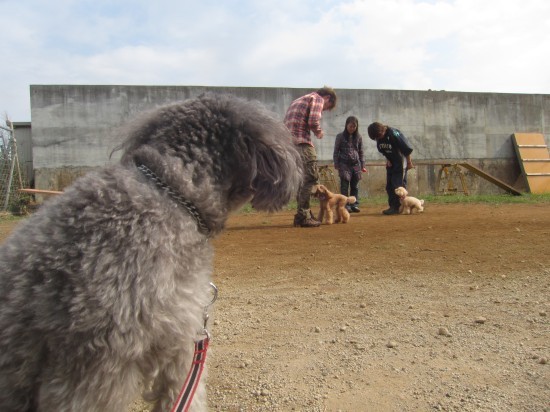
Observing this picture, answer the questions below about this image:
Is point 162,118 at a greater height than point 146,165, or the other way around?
point 162,118

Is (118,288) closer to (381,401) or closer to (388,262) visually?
(381,401)

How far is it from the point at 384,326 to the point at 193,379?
6.00ft

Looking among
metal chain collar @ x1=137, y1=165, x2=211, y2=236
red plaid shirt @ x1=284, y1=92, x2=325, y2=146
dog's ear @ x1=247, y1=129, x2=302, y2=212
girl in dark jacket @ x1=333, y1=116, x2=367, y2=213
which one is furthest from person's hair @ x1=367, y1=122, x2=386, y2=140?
metal chain collar @ x1=137, y1=165, x2=211, y2=236

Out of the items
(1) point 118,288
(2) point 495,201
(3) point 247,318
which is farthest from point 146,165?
(2) point 495,201

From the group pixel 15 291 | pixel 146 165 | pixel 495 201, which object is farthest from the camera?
pixel 495 201

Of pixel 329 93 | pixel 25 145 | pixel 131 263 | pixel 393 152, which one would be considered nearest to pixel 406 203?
pixel 393 152

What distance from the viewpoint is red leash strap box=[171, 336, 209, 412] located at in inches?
61.4

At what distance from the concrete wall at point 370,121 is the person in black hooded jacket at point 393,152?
4.53 m

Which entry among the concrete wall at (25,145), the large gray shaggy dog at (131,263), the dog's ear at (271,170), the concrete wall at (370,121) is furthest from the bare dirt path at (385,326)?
the concrete wall at (25,145)

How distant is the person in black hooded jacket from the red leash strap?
27.3ft

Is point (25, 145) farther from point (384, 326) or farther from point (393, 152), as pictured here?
point (384, 326)

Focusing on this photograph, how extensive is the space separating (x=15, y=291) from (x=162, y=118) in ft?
2.67

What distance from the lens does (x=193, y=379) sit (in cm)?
162

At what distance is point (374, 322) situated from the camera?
318 centimetres
